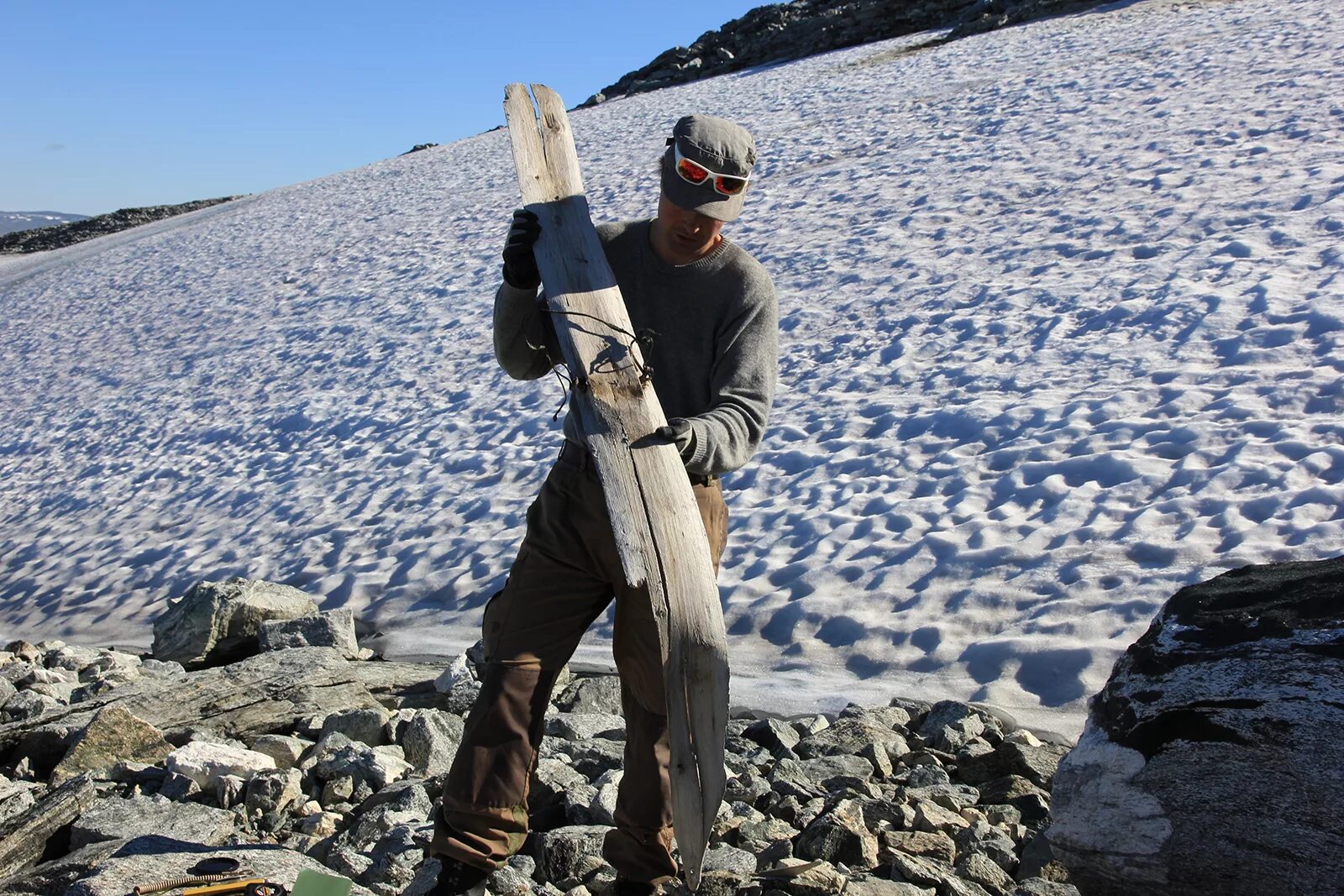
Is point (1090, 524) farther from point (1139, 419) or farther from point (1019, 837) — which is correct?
point (1019, 837)

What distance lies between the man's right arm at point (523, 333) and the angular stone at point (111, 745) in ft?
7.84

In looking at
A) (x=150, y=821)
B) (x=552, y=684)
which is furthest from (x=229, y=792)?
(x=552, y=684)

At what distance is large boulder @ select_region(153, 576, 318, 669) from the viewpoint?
6004 mm

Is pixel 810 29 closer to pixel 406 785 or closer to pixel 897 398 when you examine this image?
pixel 897 398

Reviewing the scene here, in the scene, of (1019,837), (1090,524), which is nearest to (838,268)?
(1090,524)

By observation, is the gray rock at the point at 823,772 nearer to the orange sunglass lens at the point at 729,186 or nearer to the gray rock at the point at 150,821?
the gray rock at the point at 150,821

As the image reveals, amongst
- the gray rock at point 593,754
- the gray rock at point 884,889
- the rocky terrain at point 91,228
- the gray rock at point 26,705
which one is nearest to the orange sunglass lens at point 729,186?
the gray rock at point 884,889

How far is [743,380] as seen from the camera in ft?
9.63

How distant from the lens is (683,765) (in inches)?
105

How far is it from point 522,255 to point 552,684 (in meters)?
1.13

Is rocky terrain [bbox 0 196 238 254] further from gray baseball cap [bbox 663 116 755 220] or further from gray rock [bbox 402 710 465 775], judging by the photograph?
gray baseball cap [bbox 663 116 755 220]

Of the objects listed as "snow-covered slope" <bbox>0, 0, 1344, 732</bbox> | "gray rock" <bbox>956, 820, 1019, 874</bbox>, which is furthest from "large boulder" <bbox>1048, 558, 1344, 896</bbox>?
"snow-covered slope" <bbox>0, 0, 1344, 732</bbox>

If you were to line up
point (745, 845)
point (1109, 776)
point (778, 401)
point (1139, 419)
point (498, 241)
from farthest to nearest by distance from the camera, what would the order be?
point (498, 241) < point (778, 401) < point (1139, 419) < point (745, 845) < point (1109, 776)

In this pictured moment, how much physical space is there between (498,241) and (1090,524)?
34.3 feet
